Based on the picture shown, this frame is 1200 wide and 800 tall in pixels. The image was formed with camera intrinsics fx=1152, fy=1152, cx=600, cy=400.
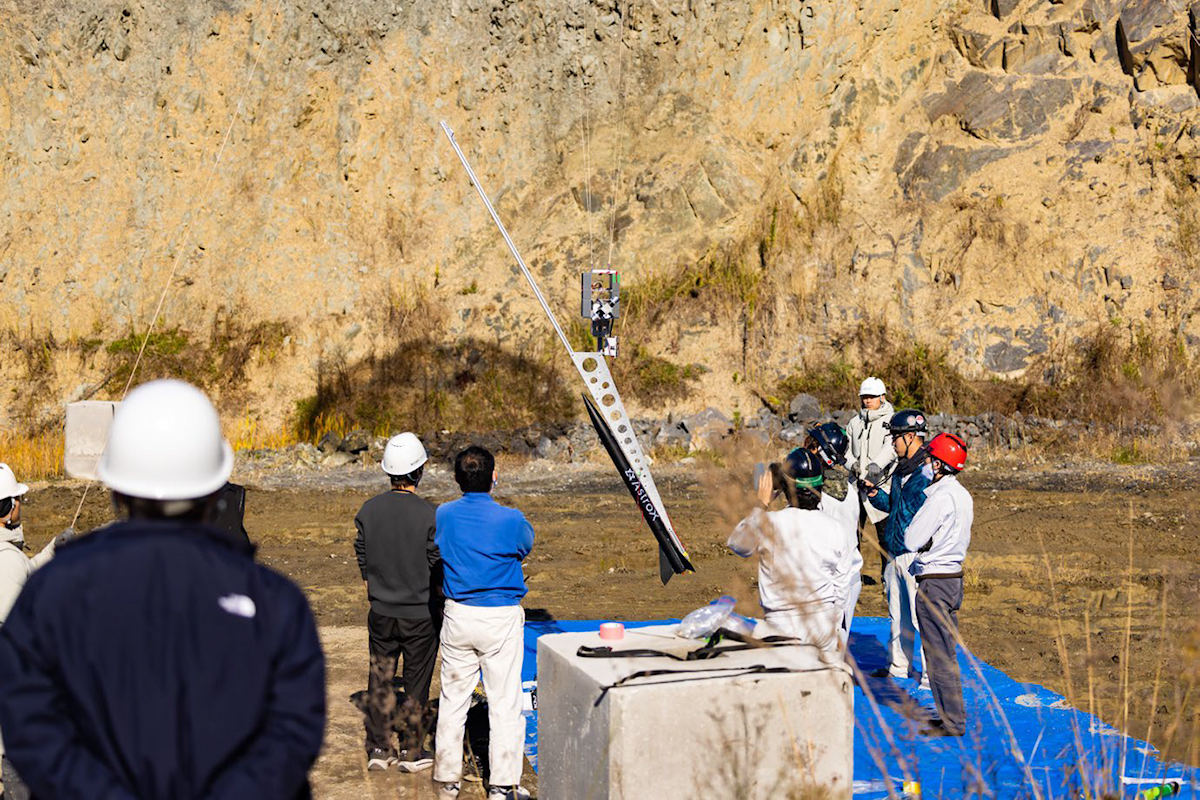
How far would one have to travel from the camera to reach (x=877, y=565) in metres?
12.7

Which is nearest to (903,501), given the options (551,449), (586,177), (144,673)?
(144,673)

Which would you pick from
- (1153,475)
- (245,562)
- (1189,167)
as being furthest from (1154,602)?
(1189,167)

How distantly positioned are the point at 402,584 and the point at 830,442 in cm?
369

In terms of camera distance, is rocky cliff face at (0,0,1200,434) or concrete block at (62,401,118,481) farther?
rocky cliff face at (0,0,1200,434)

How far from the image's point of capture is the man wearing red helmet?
6.53m

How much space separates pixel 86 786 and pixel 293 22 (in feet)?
89.7

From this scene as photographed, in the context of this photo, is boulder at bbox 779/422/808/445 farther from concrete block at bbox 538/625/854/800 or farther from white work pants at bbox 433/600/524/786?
concrete block at bbox 538/625/854/800

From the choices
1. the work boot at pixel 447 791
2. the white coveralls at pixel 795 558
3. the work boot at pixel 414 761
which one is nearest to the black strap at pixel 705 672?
the white coveralls at pixel 795 558

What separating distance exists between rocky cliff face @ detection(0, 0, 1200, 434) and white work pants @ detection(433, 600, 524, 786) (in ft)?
53.0

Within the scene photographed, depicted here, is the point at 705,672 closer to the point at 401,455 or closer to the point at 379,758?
the point at 401,455

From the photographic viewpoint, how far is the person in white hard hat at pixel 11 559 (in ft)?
15.7

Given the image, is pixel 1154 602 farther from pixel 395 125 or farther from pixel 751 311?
pixel 395 125

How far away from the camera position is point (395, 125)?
2628 cm

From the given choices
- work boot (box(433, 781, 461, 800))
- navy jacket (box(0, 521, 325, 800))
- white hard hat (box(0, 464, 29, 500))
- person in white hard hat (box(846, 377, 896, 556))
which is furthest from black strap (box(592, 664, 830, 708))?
person in white hard hat (box(846, 377, 896, 556))
